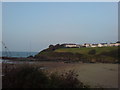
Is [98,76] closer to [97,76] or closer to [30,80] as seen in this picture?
[97,76]

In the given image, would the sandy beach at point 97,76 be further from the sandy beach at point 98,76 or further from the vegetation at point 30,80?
the vegetation at point 30,80

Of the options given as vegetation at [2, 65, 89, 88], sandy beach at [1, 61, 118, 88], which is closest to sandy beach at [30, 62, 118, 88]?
sandy beach at [1, 61, 118, 88]

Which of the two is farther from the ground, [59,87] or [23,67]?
[23,67]

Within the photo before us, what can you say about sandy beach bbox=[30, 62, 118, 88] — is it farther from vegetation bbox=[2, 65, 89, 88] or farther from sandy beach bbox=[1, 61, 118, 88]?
vegetation bbox=[2, 65, 89, 88]

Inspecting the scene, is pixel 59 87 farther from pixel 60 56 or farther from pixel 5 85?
pixel 60 56

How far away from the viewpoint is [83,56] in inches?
2362

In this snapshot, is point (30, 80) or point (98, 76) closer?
point (30, 80)

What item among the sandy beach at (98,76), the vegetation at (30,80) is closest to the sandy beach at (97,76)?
the sandy beach at (98,76)

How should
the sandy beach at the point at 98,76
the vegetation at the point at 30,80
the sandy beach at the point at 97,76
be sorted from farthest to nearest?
1. the sandy beach at the point at 98,76
2. the sandy beach at the point at 97,76
3. the vegetation at the point at 30,80

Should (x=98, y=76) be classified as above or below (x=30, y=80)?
below

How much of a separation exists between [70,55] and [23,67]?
59.0m

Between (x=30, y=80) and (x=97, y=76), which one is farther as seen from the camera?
(x=97, y=76)

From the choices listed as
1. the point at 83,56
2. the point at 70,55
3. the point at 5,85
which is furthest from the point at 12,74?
the point at 70,55

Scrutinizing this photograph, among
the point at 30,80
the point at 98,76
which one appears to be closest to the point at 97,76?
the point at 98,76
